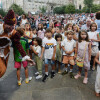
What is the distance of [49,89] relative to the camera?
321cm

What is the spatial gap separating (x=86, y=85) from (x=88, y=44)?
1.06m

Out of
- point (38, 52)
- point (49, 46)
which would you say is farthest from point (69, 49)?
point (38, 52)

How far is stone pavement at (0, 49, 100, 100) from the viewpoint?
2.91 metres

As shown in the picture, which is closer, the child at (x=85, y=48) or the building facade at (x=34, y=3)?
the child at (x=85, y=48)

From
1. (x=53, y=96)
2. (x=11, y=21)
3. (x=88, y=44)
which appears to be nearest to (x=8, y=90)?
(x=53, y=96)

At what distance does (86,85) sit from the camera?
337 centimetres

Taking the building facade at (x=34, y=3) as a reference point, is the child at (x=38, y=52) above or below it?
below

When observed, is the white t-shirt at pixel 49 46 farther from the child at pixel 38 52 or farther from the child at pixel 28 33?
the child at pixel 28 33

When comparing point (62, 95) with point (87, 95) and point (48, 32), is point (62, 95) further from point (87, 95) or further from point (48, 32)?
point (48, 32)

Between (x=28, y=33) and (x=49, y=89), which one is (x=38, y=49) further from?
(x=28, y=33)

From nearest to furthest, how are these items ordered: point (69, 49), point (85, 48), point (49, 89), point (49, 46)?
point (49, 89) < point (85, 48) < point (49, 46) < point (69, 49)

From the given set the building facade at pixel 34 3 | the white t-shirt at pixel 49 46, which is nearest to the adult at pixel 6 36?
the white t-shirt at pixel 49 46

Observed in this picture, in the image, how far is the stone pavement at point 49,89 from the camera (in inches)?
115

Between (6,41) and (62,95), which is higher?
(6,41)
